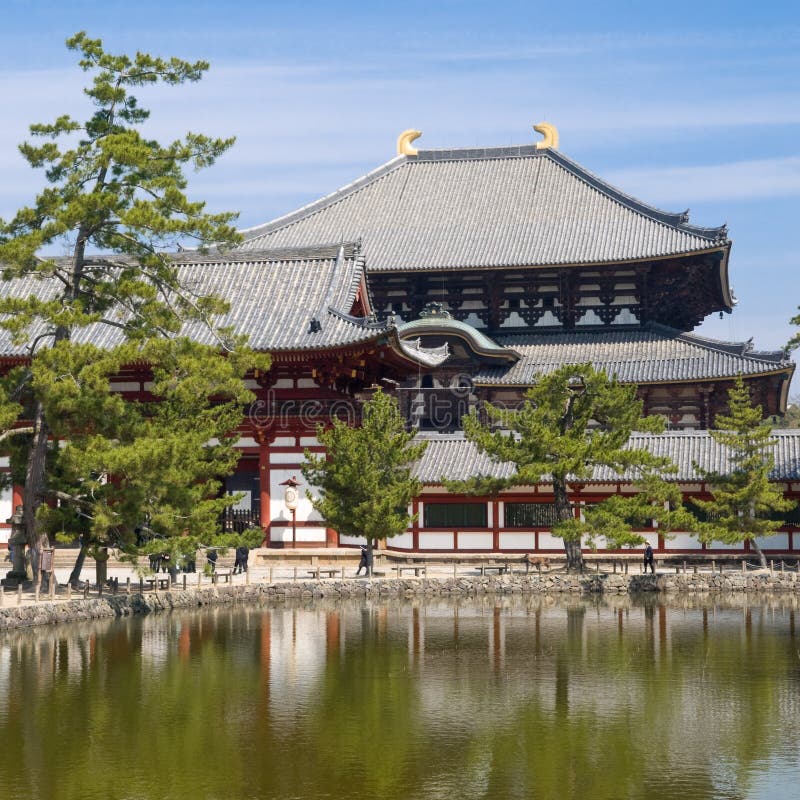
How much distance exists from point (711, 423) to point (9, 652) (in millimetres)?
36010

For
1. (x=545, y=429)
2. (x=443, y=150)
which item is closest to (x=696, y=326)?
(x=443, y=150)

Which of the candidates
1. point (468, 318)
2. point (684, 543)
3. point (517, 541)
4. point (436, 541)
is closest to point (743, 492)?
point (684, 543)

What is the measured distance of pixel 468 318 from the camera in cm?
6281

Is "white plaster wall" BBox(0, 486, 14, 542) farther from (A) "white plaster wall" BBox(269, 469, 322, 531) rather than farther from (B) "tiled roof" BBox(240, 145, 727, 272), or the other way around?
(B) "tiled roof" BBox(240, 145, 727, 272)

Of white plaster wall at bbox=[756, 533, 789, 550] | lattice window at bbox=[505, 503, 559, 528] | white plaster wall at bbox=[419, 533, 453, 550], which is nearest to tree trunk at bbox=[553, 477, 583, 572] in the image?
lattice window at bbox=[505, 503, 559, 528]

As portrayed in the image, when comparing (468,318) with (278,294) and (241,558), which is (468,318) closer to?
(278,294)

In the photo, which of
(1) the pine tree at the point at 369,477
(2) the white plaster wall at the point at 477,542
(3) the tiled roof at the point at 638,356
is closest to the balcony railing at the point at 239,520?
(1) the pine tree at the point at 369,477

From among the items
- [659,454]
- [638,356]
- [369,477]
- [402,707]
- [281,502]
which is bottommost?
[402,707]

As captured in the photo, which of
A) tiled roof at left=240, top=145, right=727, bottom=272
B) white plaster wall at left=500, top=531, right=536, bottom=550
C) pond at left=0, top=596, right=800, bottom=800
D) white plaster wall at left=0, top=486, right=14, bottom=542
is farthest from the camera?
tiled roof at left=240, top=145, right=727, bottom=272

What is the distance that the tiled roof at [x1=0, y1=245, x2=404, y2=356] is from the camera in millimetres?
45531

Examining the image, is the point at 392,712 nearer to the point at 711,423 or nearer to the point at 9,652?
the point at 9,652

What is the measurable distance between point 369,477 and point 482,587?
4.79m

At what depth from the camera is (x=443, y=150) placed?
7312cm

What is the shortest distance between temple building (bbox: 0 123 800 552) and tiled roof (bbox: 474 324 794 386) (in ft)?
0.31
